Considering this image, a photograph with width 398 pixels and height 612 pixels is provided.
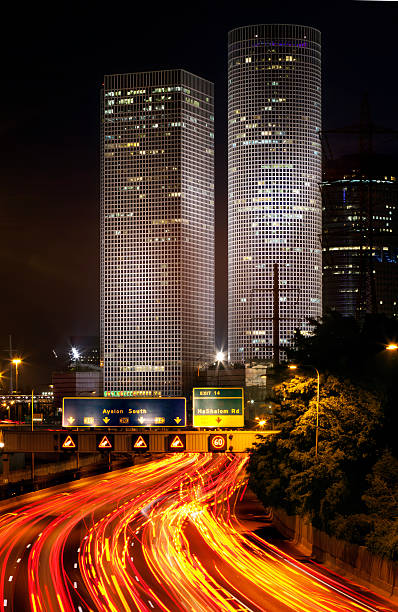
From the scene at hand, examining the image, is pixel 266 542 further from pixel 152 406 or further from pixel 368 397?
pixel 152 406

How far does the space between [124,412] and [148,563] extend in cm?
3952

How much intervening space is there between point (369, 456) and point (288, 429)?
18.0m

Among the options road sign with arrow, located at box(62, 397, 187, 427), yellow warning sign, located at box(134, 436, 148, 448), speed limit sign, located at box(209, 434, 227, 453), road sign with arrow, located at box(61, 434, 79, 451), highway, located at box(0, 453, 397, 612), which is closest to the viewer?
highway, located at box(0, 453, 397, 612)

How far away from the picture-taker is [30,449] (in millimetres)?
118375

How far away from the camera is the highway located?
61.1 m

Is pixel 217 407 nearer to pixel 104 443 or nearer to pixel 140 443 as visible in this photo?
pixel 140 443

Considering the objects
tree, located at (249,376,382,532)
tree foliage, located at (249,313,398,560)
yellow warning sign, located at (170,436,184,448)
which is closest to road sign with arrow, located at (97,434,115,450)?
yellow warning sign, located at (170,436,184,448)

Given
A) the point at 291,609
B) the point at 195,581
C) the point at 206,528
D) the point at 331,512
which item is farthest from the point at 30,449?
the point at 291,609

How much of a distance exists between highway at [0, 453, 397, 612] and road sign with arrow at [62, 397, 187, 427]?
29.4 feet

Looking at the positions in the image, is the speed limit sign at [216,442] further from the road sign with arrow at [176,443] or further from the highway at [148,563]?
the highway at [148,563]

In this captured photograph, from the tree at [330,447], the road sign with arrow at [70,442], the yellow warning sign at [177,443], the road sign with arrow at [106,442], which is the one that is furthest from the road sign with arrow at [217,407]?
the tree at [330,447]

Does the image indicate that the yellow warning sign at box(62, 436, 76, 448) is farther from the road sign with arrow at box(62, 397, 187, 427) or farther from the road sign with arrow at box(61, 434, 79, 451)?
the road sign with arrow at box(62, 397, 187, 427)

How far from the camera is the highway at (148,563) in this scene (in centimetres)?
6109

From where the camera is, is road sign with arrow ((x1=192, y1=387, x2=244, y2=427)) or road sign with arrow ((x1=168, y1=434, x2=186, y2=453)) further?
road sign with arrow ((x1=192, y1=387, x2=244, y2=427))
